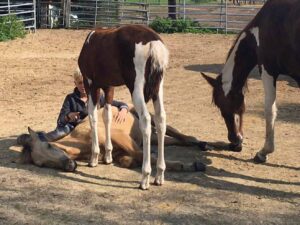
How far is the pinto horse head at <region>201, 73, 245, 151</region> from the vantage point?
6.16 metres

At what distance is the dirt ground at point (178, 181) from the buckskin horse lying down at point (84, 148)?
10 cm

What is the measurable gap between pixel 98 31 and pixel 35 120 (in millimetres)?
2903

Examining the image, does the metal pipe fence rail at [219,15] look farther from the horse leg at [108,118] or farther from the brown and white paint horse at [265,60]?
the horse leg at [108,118]

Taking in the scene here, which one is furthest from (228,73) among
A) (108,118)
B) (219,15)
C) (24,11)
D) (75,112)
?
(219,15)

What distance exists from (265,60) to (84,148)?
7.29 feet

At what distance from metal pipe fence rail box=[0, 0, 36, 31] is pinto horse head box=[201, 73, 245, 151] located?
15.9 meters

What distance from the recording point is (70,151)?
576 cm

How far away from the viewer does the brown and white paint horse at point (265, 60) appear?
18.0 feet

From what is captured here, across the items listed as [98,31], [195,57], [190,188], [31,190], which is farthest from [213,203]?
[195,57]

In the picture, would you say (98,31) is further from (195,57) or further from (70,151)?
(195,57)

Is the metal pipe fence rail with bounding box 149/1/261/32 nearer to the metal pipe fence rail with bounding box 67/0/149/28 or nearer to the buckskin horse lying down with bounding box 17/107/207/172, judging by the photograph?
the metal pipe fence rail with bounding box 67/0/149/28

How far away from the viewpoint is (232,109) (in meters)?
6.17

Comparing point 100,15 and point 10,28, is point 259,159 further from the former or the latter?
point 100,15

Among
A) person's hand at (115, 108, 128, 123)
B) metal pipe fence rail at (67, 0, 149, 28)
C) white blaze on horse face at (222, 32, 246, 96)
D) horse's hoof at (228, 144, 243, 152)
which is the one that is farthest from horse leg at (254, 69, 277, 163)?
metal pipe fence rail at (67, 0, 149, 28)
